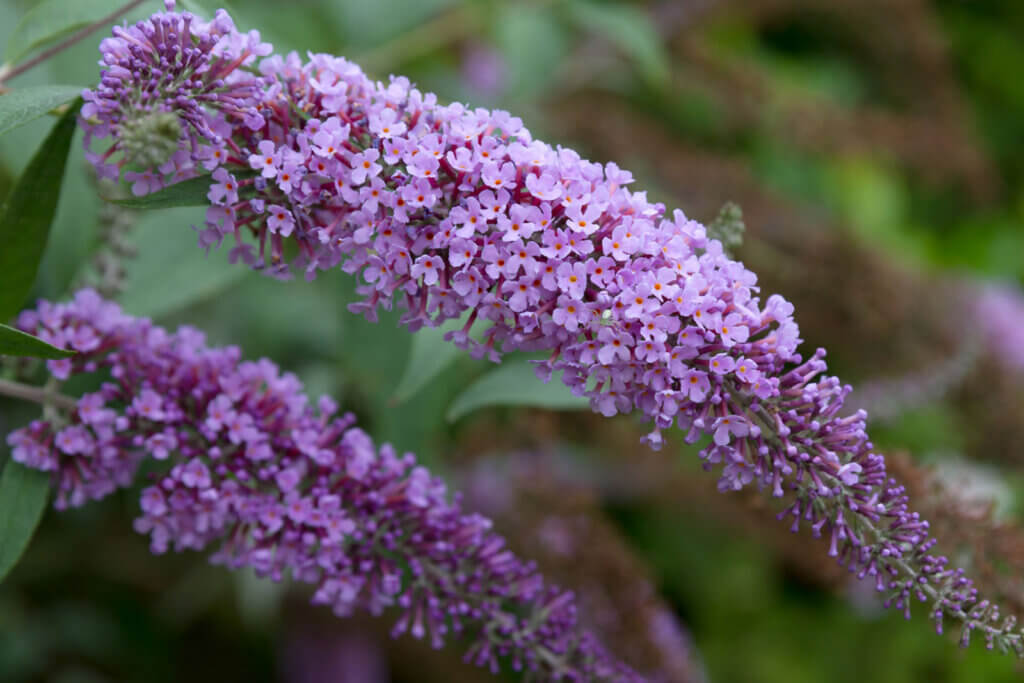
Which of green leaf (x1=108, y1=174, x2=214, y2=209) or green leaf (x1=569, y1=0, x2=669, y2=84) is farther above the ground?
green leaf (x1=569, y1=0, x2=669, y2=84)

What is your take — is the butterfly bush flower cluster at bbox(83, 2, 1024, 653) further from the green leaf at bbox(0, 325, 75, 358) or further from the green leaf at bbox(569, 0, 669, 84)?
the green leaf at bbox(569, 0, 669, 84)

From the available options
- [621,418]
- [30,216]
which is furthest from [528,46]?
[30,216]

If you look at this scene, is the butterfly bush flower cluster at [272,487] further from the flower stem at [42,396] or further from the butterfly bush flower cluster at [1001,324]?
the butterfly bush flower cluster at [1001,324]

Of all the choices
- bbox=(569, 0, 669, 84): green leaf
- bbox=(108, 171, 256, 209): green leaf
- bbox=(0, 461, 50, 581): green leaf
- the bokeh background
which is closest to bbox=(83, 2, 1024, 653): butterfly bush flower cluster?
bbox=(108, 171, 256, 209): green leaf

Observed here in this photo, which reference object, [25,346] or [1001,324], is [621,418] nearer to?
[25,346]

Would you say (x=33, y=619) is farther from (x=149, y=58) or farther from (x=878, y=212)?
(x=878, y=212)

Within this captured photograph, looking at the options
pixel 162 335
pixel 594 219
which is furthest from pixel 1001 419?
pixel 162 335
